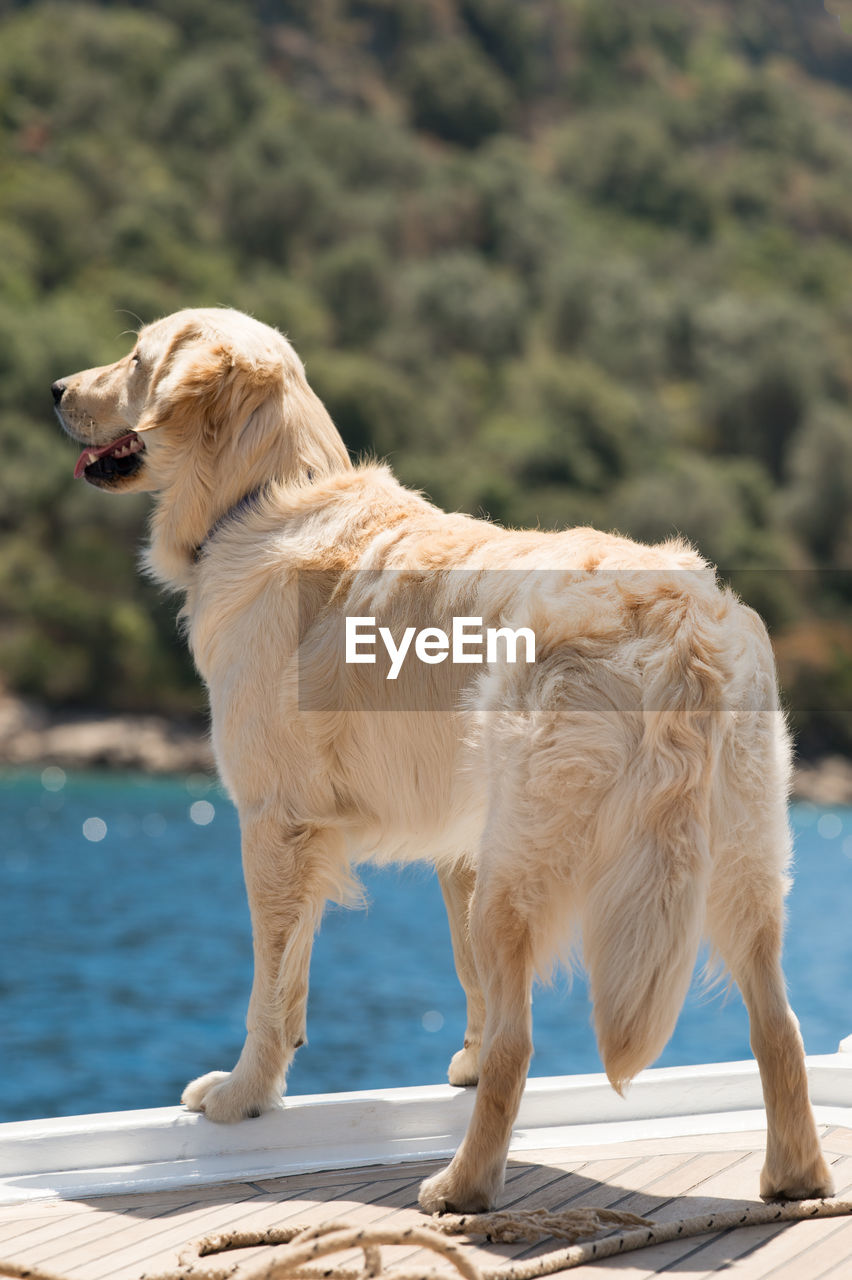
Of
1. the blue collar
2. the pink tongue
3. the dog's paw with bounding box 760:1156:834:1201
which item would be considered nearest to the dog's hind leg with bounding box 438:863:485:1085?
the dog's paw with bounding box 760:1156:834:1201

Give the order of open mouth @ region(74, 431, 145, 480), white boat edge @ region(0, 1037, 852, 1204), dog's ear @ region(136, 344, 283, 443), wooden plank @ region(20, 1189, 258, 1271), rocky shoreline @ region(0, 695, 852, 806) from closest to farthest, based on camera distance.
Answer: wooden plank @ region(20, 1189, 258, 1271), white boat edge @ region(0, 1037, 852, 1204), dog's ear @ region(136, 344, 283, 443), open mouth @ region(74, 431, 145, 480), rocky shoreline @ region(0, 695, 852, 806)

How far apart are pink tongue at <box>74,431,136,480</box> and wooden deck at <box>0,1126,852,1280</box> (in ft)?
6.61

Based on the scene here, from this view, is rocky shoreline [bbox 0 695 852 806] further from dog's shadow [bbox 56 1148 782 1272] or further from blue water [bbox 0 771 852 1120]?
dog's shadow [bbox 56 1148 782 1272]

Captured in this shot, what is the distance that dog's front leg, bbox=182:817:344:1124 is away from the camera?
3.47m

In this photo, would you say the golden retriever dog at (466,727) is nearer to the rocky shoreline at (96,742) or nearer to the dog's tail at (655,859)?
the dog's tail at (655,859)

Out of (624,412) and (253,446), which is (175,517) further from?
(624,412)

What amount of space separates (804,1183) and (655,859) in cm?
94

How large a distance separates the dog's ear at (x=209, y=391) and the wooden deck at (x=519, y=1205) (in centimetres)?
201

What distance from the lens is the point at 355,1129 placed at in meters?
3.54

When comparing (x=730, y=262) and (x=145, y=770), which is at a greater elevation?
(x=730, y=262)

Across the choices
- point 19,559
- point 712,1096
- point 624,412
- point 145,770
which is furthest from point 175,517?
point 624,412

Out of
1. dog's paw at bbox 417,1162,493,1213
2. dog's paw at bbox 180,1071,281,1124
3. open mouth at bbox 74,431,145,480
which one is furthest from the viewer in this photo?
open mouth at bbox 74,431,145,480

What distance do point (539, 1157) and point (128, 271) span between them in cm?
5681

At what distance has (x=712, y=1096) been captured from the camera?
3.83 metres
